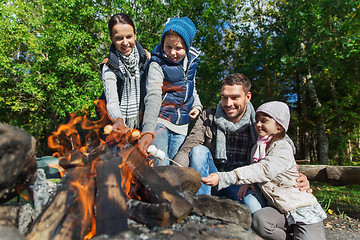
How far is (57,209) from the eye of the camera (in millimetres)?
1670

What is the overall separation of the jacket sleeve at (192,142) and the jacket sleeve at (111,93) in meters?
0.84

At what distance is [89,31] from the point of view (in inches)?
438

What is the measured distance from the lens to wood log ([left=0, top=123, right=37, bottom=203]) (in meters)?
1.44

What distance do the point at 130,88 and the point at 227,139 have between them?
1.38 meters

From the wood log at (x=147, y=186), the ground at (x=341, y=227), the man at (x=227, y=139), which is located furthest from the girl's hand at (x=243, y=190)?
the ground at (x=341, y=227)

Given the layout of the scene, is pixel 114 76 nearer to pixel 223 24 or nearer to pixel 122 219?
pixel 122 219

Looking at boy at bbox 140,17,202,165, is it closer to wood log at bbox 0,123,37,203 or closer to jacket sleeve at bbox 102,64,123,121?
jacket sleeve at bbox 102,64,123,121

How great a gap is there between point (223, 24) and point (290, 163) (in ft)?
39.0

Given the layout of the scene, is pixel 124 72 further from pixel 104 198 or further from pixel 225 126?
pixel 104 198

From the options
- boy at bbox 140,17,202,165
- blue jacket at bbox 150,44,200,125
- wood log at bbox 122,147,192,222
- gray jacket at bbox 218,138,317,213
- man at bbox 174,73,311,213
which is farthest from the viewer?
blue jacket at bbox 150,44,200,125

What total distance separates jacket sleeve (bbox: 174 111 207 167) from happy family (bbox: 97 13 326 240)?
0.01m

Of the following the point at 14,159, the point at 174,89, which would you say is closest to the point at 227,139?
the point at 174,89

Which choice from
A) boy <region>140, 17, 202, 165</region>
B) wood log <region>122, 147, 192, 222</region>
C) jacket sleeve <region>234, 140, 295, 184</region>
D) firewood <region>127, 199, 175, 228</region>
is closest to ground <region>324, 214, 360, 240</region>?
jacket sleeve <region>234, 140, 295, 184</region>

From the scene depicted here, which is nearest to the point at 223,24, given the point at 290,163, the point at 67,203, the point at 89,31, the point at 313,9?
the point at 313,9
